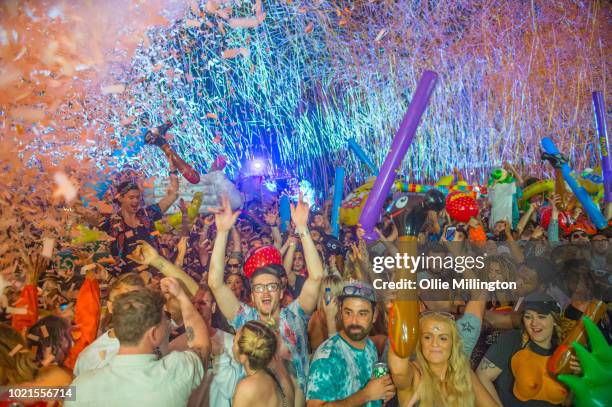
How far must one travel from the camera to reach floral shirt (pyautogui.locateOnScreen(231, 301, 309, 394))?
9.41ft

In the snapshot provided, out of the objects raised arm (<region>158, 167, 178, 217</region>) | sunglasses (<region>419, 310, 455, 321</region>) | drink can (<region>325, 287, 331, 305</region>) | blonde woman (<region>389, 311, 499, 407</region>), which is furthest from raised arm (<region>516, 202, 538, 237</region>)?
raised arm (<region>158, 167, 178, 217</region>)

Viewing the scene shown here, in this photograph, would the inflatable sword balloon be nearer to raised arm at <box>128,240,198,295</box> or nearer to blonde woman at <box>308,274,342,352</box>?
raised arm at <box>128,240,198,295</box>

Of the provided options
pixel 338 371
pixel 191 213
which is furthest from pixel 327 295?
pixel 191 213

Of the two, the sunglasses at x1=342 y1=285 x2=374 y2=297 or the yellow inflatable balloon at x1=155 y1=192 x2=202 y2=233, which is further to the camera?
the yellow inflatable balloon at x1=155 y1=192 x2=202 y2=233

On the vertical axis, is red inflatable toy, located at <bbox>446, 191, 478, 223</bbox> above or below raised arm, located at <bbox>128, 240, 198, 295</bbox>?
above

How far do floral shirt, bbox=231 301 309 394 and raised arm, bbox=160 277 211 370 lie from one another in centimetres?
24

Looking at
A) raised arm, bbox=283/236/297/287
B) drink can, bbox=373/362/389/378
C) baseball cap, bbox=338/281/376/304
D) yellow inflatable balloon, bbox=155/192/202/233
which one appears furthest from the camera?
yellow inflatable balloon, bbox=155/192/202/233

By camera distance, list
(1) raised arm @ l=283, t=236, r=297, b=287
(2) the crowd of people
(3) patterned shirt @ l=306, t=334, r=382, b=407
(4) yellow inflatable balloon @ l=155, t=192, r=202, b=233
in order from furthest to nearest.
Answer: (4) yellow inflatable balloon @ l=155, t=192, r=202, b=233
(1) raised arm @ l=283, t=236, r=297, b=287
(3) patterned shirt @ l=306, t=334, r=382, b=407
(2) the crowd of people

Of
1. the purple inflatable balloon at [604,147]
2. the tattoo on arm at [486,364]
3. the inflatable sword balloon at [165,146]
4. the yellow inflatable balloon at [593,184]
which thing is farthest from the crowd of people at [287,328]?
the yellow inflatable balloon at [593,184]

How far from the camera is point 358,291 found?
2828 millimetres

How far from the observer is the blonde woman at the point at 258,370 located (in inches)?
100

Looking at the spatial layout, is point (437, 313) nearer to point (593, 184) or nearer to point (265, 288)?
point (265, 288)

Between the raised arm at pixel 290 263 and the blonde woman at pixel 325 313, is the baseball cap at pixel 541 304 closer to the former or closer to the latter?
the blonde woman at pixel 325 313

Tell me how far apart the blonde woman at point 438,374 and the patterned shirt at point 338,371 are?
0.14m
